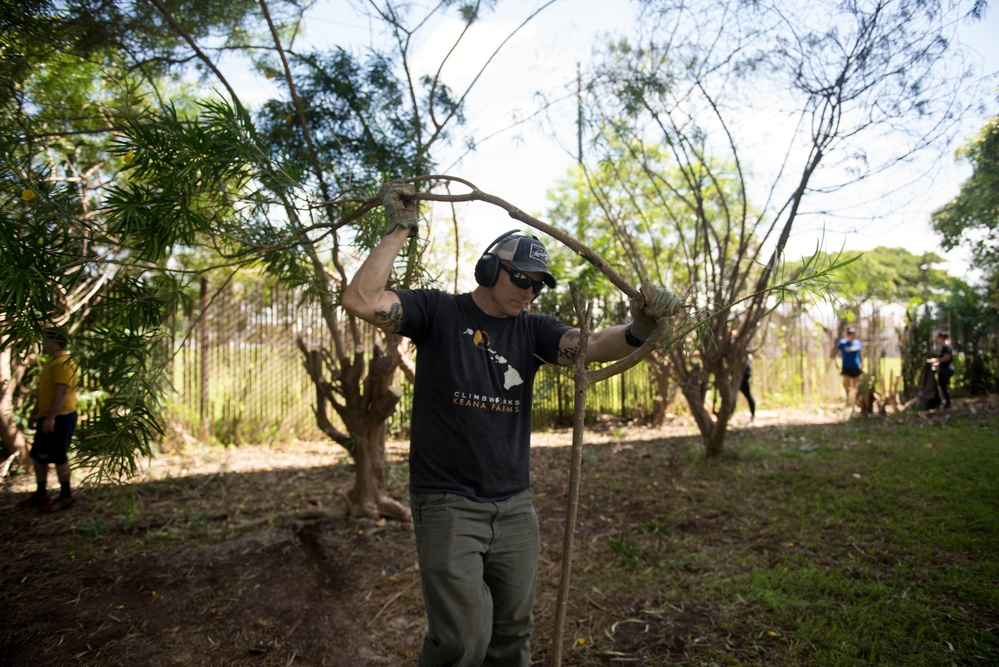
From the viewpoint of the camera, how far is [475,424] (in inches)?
101

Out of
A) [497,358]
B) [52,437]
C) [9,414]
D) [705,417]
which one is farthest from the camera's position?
[705,417]

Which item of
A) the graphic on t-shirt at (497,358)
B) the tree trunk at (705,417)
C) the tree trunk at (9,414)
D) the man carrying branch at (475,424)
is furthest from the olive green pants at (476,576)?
the tree trunk at (9,414)

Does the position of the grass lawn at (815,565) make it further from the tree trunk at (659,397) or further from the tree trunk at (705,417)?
the tree trunk at (659,397)

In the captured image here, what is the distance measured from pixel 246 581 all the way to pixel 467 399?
2.69m

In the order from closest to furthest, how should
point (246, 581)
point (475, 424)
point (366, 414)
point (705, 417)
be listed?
point (475, 424) → point (246, 581) → point (366, 414) → point (705, 417)

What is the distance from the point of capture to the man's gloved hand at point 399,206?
2.56 m

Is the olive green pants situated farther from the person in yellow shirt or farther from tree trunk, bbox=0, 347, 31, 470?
tree trunk, bbox=0, 347, 31, 470

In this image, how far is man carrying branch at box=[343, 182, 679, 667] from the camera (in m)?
2.42

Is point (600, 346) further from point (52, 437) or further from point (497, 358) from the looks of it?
point (52, 437)

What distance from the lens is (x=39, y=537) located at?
198 inches

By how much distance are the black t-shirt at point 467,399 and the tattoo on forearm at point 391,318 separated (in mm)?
30

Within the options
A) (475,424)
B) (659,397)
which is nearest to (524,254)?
(475,424)

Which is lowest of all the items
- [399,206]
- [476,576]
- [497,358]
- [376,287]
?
[476,576]

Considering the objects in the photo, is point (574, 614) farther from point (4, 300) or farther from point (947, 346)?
point (947, 346)
